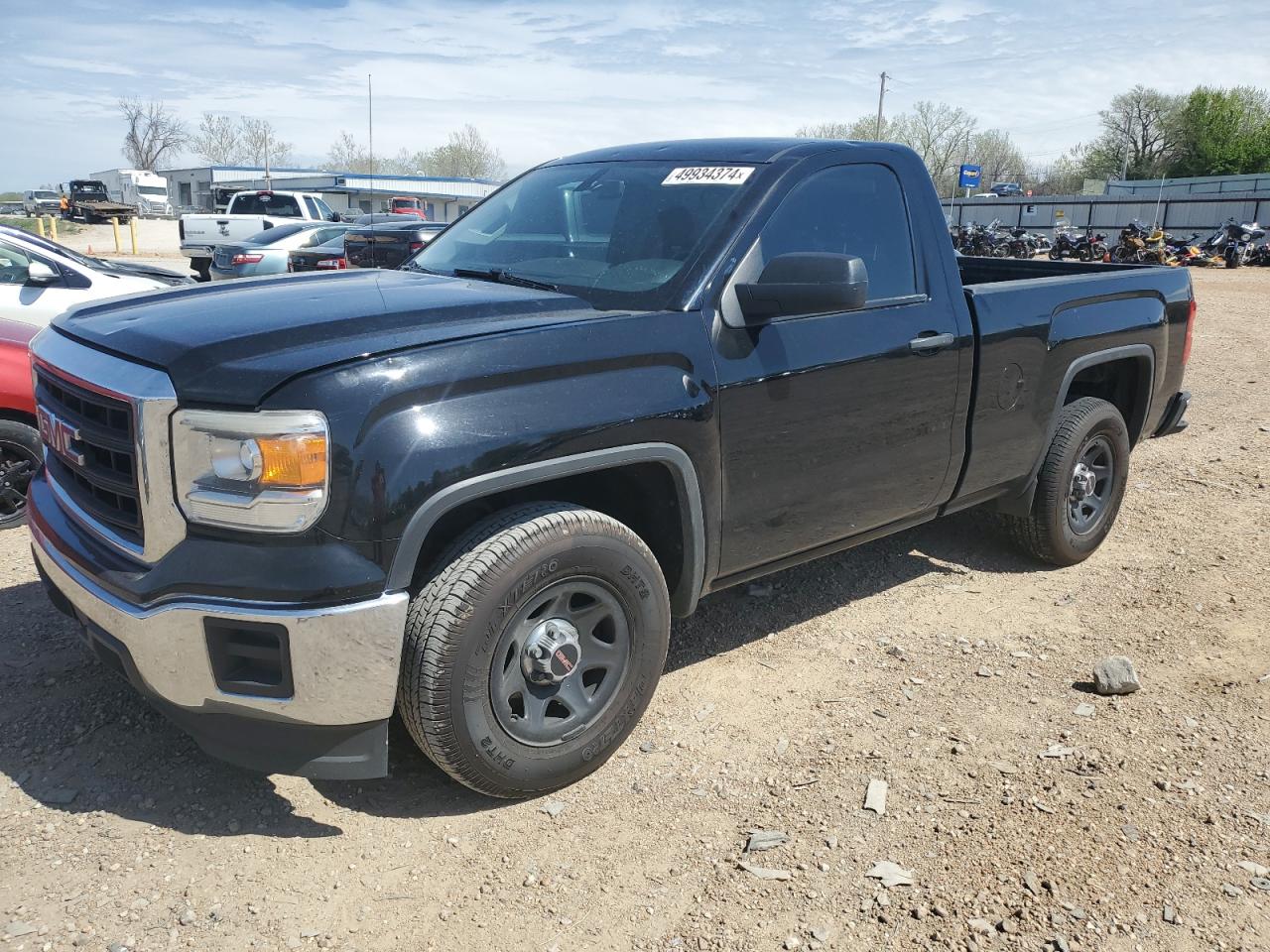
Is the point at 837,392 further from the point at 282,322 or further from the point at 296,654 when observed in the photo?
the point at 296,654

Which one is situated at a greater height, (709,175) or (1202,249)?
(709,175)

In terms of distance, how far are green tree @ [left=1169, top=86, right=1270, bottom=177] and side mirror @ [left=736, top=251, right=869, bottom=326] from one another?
76.5 m

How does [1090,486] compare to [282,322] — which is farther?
[1090,486]

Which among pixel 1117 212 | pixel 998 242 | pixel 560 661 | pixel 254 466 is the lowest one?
pixel 560 661

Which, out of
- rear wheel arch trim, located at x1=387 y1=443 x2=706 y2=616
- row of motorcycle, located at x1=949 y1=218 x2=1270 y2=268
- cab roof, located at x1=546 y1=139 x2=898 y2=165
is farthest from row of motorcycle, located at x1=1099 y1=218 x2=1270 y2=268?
rear wheel arch trim, located at x1=387 y1=443 x2=706 y2=616

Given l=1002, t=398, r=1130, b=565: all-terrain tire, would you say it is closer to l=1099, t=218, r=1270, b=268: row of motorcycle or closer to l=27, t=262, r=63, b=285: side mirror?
l=27, t=262, r=63, b=285: side mirror

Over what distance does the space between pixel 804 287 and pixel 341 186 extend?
201ft

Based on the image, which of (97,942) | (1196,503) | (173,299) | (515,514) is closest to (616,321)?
(515,514)

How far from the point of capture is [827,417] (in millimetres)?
3596

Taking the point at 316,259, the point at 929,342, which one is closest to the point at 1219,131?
the point at 316,259

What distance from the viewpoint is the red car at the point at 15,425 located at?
5.38m

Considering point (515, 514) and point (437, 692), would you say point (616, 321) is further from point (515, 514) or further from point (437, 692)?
point (437, 692)

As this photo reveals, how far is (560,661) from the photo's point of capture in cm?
298

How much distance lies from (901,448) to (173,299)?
256cm
